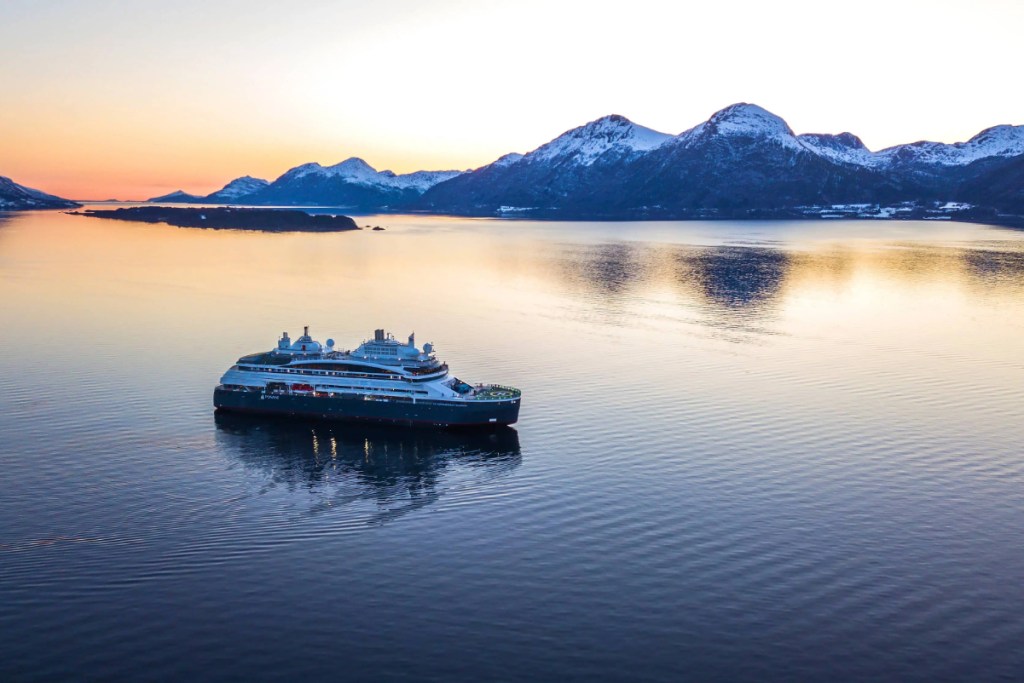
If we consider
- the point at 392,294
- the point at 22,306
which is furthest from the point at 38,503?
the point at 392,294

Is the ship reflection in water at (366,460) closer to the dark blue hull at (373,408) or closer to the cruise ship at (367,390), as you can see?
the dark blue hull at (373,408)

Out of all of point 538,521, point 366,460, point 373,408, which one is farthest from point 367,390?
point 538,521

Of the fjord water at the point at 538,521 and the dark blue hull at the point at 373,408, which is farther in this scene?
the dark blue hull at the point at 373,408

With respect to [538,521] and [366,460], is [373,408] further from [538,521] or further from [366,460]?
[538,521]

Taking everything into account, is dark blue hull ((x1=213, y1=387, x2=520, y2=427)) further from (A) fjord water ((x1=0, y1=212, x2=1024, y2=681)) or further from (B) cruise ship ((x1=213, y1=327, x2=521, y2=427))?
(A) fjord water ((x1=0, y1=212, x2=1024, y2=681))

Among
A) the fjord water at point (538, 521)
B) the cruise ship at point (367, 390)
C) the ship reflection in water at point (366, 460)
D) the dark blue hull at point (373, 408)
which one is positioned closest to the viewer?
the fjord water at point (538, 521)

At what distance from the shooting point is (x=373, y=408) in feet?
225

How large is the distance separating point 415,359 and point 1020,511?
4407 centimetres

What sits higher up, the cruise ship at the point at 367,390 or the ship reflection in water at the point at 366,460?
the cruise ship at the point at 367,390

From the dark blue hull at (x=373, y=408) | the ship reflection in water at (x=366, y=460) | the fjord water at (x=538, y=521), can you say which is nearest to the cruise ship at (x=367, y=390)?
the dark blue hull at (x=373, y=408)

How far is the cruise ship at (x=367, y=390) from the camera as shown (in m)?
67.4

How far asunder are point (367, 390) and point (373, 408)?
1.65 metres

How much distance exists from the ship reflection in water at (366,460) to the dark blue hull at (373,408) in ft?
2.61

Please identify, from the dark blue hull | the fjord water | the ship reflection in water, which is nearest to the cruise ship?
the dark blue hull
